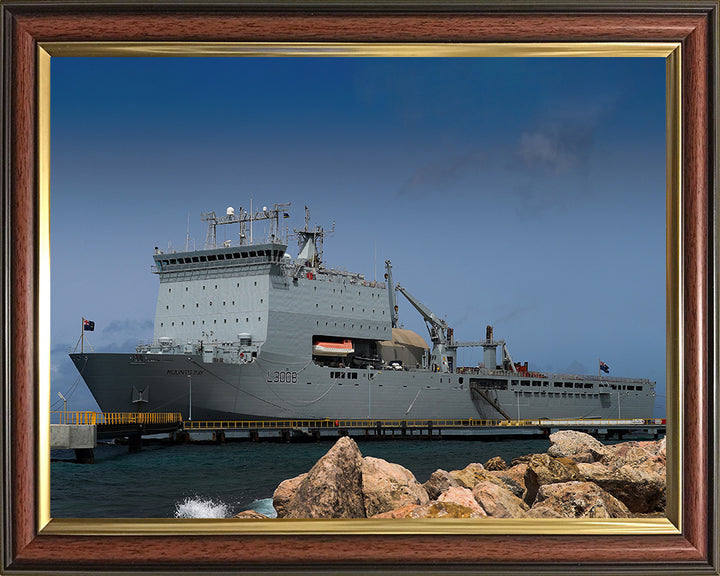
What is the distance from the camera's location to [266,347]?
3133 centimetres

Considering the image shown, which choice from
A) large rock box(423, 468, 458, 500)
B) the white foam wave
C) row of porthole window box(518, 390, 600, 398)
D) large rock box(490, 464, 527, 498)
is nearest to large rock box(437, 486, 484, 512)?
large rock box(423, 468, 458, 500)

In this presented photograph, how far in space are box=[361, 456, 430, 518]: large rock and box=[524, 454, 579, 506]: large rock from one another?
1817 mm

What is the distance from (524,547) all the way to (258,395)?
2764cm

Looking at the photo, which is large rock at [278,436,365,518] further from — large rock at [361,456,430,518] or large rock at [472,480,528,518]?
large rock at [472,480,528,518]

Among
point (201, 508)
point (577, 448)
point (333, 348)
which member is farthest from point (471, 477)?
point (333, 348)

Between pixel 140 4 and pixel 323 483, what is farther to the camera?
pixel 323 483

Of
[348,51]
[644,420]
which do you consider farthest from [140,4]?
[644,420]

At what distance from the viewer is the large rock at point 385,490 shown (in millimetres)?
7727


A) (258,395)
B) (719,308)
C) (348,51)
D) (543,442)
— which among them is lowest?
(543,442)

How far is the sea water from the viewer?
479 inches

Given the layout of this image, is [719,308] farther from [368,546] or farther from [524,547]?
[368,546]

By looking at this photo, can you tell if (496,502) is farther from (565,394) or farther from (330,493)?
(565,394)

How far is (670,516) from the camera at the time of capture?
456 centimetres

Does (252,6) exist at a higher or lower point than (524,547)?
higher
